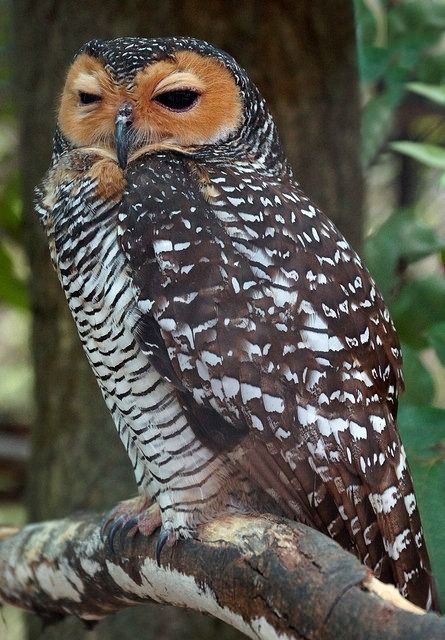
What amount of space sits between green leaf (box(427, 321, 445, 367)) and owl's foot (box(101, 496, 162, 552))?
799 millimetres

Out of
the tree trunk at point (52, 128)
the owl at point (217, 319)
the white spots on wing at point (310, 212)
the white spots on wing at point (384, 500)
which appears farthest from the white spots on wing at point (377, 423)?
the tree trunk at point (52, 128)

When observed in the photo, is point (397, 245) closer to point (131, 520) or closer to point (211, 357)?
point (211, 357)

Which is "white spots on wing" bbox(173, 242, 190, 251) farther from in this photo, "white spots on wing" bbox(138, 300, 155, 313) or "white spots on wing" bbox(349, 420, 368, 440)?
"white spots on wing" bbox(349, 420, 368, 440)

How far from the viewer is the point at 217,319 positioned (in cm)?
201

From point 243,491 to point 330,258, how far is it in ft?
1.85

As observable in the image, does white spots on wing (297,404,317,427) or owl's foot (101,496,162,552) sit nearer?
white spots on wing (297,404,317,427)

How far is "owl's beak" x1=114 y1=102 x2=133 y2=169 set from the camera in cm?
207

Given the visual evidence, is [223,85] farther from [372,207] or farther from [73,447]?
[372,207]

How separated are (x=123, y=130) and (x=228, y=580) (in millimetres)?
979

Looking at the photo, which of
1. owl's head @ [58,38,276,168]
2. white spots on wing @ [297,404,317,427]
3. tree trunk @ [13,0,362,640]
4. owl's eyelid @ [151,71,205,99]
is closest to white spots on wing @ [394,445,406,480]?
white spots on wing @ [297,404,317,427]

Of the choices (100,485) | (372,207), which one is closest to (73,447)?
(100,485)

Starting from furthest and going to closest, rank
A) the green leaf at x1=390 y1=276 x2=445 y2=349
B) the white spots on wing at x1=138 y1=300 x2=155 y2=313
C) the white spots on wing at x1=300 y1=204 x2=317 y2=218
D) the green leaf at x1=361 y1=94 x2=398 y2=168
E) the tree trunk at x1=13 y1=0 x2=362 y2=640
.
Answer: the green leaf at x1=361 y1=94 x2=398 y2=168
the tree trunk at x1=13 y1=0 x2=362 y2=640
the green leaf at x1=390 y1=276 x2=445 y2=349
the white spots on wing at x1=300 y1=204 x2=317 y2=218
the white spots on wing at x1=138 y1=300 x2=155 y2=313

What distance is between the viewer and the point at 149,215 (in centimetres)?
204

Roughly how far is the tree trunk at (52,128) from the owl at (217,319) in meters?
0.82
